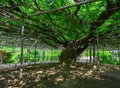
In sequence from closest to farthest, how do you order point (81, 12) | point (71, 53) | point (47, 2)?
point (47, 2) < point (81, 12) < point (71, 53)

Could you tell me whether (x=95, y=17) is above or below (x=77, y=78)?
above

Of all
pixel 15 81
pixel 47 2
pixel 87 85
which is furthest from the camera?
pixel 15 81

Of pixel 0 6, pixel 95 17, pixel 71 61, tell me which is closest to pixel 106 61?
pixel 71 61

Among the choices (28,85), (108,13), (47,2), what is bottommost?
(28,85)

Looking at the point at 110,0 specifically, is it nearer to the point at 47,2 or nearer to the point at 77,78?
the point at 47,2

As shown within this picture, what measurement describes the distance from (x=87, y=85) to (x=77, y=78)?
3.14 ft

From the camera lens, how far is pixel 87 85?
550 centimetres

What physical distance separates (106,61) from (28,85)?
10.2 meters

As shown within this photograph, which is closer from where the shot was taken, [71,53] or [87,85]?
[87,85]

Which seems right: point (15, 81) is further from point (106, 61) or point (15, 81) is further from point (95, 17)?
point (106, 61)

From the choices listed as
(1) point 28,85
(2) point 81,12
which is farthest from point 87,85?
(2) point 81,12

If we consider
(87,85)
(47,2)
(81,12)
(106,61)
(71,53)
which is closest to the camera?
(47,2)

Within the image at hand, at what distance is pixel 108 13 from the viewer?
4.28 meters

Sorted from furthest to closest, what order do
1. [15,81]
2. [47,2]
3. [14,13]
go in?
[15,81], [14,13], [47,2]
